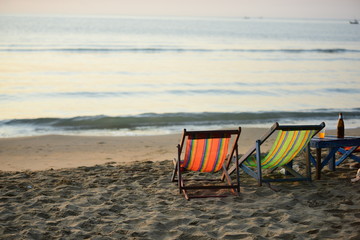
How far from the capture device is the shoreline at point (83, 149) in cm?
790

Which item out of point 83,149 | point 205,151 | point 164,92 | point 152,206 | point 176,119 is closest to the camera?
point 152,206

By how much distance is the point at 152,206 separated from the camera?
512cm

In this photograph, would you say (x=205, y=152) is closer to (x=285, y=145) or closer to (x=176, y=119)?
(x=285, y=145)

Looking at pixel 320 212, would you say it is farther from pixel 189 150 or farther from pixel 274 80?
pixel 274 80

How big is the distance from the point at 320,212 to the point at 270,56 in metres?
30.7

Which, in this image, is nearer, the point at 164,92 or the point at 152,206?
the point at 152,206

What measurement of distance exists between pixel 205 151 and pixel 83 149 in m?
4.23

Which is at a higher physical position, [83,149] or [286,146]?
[286,146]

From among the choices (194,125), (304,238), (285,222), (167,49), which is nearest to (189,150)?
(285,222)

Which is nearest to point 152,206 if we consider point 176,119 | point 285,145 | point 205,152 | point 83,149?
point 205,152

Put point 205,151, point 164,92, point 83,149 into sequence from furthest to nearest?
1. point 164,92
2. point 83,149
3. point 205,151

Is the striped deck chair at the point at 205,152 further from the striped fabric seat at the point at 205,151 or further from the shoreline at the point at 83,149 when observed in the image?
the shoreline at the point at 83,149

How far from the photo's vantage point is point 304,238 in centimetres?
416

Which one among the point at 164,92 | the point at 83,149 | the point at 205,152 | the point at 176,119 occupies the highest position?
the point at 164,92
